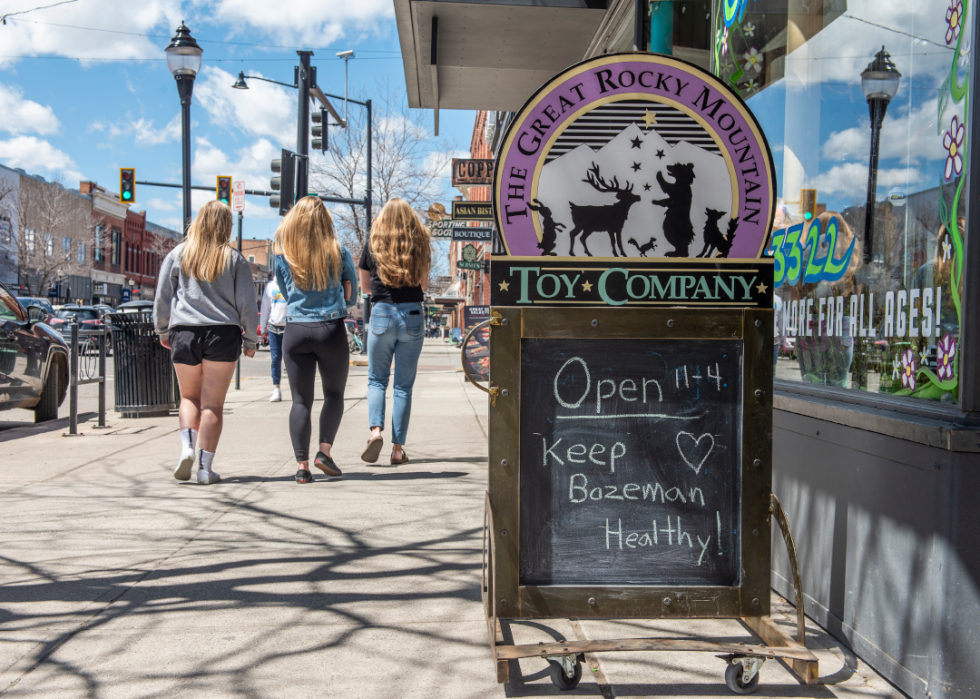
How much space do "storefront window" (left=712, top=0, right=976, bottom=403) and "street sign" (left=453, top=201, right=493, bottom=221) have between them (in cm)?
965

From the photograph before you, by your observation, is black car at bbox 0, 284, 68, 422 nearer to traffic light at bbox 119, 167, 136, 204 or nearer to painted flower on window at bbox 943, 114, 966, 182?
painted flower on window at bbox 943, 114, 966, 182

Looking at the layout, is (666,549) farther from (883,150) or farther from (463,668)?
(883,150)

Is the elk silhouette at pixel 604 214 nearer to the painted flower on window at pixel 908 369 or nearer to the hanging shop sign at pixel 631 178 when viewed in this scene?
the hanging shop sign at pixel 631 178

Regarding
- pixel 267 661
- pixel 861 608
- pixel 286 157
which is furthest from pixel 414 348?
pixel 286 157

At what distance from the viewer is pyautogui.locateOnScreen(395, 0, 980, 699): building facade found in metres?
2.49

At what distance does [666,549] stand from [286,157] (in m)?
10.9

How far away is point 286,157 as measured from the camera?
12.5 m

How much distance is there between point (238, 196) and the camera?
17.0 metres

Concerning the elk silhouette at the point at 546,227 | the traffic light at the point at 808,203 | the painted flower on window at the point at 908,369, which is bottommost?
the painted flower on window at the point at 908,369

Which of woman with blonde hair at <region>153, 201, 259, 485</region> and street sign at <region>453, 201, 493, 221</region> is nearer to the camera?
woman with blonde hair at <region>153, 201, 259, 485</region>

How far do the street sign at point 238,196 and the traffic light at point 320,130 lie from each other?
178cm

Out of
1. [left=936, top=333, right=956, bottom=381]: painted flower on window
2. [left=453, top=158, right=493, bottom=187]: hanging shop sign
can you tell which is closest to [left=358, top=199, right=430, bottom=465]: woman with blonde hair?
[left=936, top=333, right=956, bottom=381]: painted flower on window

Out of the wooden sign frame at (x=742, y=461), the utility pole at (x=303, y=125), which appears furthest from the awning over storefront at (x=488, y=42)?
the wooden sign frame at (x=742, y=461)

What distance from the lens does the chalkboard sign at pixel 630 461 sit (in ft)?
9.34
